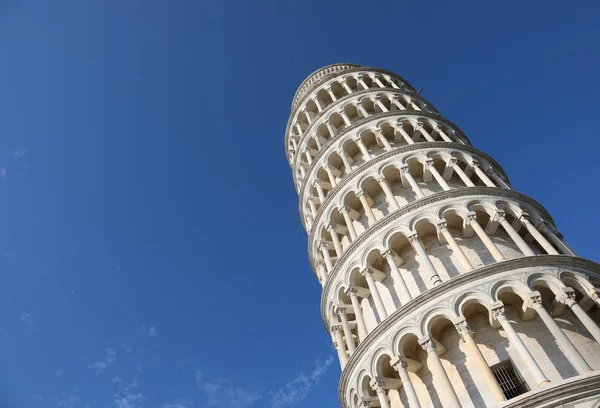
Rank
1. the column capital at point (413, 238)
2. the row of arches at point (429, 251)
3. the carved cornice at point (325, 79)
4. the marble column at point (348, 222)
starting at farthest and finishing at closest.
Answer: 1. the carved cornice at point (325, 79)
2. the marble column at point (348, 222)
3. the column capital at point (413, 238)
4. the row of arches at point (429, 251)

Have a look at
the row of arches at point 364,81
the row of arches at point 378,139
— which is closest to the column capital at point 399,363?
the row of arches at point 378,139

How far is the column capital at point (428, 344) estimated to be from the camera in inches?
661

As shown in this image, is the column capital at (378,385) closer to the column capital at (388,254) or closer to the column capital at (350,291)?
the column capital at (350,291)

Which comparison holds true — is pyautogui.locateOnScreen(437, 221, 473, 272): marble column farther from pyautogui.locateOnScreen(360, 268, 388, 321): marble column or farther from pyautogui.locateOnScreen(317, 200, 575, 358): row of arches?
pyautogui.locateOnScreen(360, 268, 388, 321): marble column

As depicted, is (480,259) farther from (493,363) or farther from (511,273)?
(493,363)

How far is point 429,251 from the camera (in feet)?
68.7

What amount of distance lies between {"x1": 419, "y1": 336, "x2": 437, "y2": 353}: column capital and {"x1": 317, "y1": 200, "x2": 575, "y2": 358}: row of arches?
224 centimetres

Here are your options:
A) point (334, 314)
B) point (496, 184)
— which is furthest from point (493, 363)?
point (496, 184)

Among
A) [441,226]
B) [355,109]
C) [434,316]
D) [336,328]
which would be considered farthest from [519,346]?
[355,109]

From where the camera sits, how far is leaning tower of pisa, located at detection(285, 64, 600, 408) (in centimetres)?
1587

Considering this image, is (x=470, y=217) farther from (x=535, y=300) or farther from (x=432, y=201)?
(x=535, y=300)

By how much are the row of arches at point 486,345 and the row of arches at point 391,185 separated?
6.74 meters

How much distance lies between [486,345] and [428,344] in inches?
74.9

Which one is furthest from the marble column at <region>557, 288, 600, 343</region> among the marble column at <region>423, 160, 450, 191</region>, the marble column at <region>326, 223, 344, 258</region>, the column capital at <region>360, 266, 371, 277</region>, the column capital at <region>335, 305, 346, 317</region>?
the marble column at <region>326, 223, 344, 258</region>
